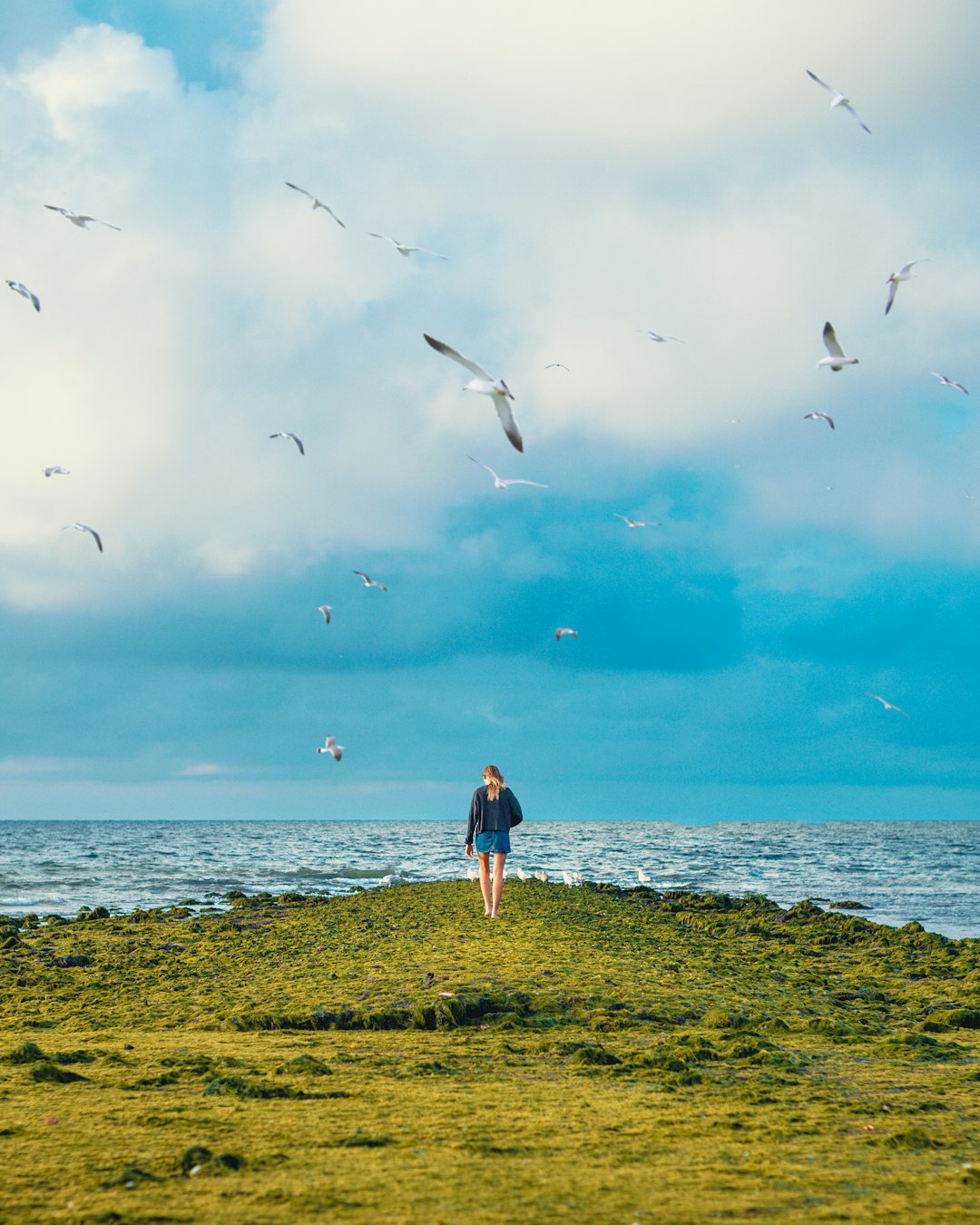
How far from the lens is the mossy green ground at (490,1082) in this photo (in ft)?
14.7

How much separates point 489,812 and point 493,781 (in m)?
0.42

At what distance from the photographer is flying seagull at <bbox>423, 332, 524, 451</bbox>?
1091 cm

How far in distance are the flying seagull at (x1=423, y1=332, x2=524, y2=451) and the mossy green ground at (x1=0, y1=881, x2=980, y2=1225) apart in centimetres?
562

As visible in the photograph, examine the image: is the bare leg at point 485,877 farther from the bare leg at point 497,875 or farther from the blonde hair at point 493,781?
the blonde hair at point 493,781

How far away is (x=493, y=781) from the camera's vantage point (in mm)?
13984

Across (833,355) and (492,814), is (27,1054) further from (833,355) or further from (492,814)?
(833,355)

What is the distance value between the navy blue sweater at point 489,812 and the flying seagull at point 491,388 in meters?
5.41

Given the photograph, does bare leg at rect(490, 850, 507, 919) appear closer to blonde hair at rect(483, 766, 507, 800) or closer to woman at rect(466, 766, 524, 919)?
woman at rect(466, 766, 524, 919)

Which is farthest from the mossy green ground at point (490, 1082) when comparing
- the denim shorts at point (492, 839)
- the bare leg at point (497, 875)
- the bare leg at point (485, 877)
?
the denim shorts at point (492, 839)

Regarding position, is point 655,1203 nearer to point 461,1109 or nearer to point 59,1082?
point 461,1109

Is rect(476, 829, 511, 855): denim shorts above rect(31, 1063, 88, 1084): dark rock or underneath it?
above

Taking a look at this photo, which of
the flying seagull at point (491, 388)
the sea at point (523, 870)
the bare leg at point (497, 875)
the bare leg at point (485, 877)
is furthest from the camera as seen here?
the sea at point (523, 870)

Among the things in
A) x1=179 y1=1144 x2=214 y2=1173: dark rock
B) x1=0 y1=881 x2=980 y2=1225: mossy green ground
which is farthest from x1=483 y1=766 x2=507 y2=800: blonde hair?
x1=179 y1=1144 x2=214 y2=1173: dark rock

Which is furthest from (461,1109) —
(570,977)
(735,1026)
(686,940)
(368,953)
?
(686,940)
